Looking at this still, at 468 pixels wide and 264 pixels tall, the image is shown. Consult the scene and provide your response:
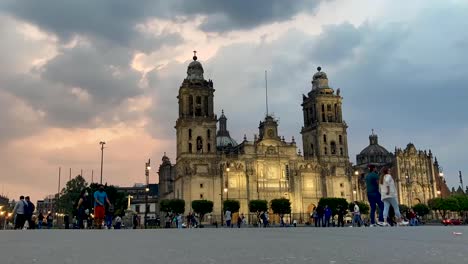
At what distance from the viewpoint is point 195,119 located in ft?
279

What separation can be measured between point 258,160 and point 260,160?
1.21ft

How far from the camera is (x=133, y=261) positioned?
646cm

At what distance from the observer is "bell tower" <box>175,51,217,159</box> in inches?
3319

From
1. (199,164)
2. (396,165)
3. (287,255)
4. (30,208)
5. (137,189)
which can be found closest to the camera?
(287,255)

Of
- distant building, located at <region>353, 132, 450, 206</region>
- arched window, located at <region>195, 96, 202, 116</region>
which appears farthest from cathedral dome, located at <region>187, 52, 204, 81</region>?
distant building, located at <region>353, 132, 450, 206</region>

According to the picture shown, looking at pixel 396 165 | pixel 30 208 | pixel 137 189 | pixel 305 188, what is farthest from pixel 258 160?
pixel 137 189

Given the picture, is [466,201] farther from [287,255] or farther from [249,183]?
[287,255]

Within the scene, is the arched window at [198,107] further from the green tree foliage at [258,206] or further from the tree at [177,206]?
the green tree foliage at [258,206]

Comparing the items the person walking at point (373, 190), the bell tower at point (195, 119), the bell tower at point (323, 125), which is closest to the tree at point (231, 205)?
the bell tower at point (195, 119)

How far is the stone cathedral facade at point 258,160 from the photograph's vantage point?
8294 cm

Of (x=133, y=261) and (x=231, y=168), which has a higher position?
(x=231, y=168)

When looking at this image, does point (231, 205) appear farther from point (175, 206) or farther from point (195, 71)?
point (195, 71)

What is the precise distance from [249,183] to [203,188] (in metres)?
7.98

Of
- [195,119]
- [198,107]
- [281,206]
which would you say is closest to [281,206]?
[281,206]
